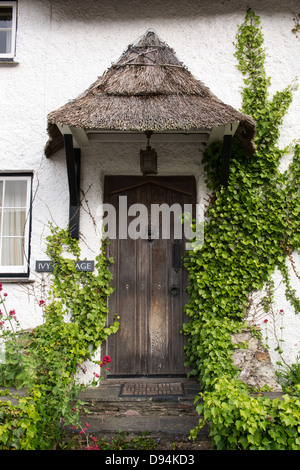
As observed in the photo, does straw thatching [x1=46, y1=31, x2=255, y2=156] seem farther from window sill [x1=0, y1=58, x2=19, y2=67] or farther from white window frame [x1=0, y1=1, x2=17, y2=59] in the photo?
white window frame [x1=0, y1=1, x2=17, y2=59]

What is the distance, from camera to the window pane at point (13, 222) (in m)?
5.22

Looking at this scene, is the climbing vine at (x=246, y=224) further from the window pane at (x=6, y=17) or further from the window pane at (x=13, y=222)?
the window pane at (x=6, y=17)

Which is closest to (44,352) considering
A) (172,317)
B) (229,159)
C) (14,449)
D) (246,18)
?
(14,449)

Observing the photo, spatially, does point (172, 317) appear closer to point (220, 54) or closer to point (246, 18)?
point (220, 54)

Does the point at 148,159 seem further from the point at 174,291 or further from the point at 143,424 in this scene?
the point at 143,424

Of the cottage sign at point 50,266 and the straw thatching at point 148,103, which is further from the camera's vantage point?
the cottage sign at point 50,266

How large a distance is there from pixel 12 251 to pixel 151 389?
8.11ft

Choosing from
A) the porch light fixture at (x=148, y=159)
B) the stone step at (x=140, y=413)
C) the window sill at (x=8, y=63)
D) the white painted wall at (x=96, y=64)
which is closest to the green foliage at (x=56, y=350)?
the stone step at (x=140, y=413)

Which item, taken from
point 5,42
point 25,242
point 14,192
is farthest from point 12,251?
point 5,42

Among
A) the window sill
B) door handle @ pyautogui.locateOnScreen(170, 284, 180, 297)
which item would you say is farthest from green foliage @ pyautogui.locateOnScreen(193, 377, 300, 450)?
the window sill

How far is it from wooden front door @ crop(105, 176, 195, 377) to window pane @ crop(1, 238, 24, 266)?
1.18m

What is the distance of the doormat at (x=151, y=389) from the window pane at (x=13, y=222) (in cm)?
238

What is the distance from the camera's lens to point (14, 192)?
5297 mm

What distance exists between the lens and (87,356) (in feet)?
14.9
